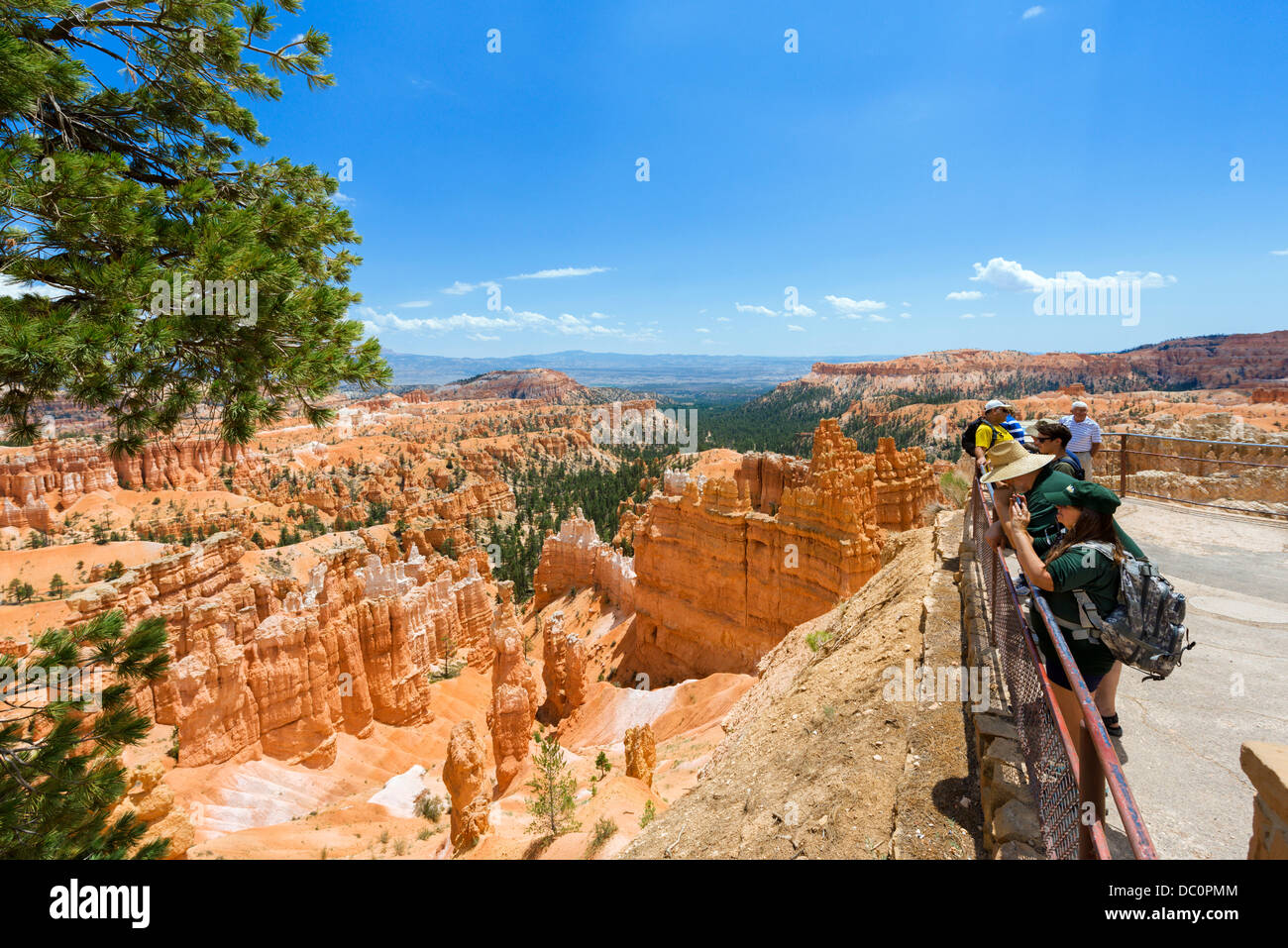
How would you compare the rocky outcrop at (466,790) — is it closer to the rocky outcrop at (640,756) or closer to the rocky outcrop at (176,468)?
the rocky outcrop at (640,756)

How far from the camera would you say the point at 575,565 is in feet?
112

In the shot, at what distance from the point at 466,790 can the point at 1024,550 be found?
10898mm

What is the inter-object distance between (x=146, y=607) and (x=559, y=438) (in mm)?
70031

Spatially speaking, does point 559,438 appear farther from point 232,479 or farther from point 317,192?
point 317,192

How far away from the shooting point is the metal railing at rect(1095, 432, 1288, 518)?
908 cm

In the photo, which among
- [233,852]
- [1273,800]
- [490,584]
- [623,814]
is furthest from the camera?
[490,584]

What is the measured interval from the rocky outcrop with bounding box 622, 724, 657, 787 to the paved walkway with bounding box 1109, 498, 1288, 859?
7.92 meters

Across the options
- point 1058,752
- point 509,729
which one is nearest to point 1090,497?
point 1058,752

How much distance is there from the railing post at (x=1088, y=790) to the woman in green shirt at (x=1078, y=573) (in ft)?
4.22

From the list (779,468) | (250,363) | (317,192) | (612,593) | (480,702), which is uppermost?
(317,192)

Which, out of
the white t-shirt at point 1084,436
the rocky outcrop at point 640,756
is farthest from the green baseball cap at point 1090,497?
the rocky outcrop at point 640,756

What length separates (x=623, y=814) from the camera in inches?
317

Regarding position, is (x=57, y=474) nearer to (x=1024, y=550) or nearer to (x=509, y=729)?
(x=509, y=729)

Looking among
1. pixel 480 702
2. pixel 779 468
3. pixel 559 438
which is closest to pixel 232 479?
pixel 559 438
